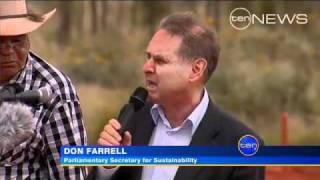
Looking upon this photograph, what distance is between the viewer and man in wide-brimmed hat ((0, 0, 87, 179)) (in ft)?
6.53

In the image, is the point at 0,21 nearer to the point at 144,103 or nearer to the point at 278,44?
the point at 144,103

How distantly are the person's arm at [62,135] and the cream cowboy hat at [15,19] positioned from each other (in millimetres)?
281

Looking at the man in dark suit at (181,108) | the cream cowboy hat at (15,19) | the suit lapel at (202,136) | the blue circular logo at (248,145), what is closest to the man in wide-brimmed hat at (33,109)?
the cream cowboy hat at (15,19)

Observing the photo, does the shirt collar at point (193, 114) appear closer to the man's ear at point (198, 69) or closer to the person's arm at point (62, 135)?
the man's ear at point (198, 69)

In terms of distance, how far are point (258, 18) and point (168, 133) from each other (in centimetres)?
52

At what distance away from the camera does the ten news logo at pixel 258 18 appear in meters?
2.15

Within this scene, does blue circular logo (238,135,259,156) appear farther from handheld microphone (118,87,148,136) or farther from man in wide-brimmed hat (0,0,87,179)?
man in wide-brimmed hat (0,0,87,179)

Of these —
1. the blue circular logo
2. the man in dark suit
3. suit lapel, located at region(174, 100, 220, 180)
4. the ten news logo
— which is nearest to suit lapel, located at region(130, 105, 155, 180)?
the man in dark suit

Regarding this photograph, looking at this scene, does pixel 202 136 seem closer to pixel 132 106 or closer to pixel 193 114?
pixel 193 114

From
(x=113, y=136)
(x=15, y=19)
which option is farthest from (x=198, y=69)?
(x=15, y=19)

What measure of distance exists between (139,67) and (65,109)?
302mm

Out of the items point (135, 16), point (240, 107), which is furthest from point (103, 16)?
point (240, 107)

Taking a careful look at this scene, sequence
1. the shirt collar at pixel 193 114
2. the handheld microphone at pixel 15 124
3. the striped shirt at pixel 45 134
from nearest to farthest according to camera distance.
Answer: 1. the handheld microphone at pixel 15 124
2. the striped shirt at pixel 45 134
3. the shirt collar at pixel 193 114

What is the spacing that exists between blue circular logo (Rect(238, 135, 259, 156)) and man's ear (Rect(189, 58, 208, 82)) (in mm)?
260
